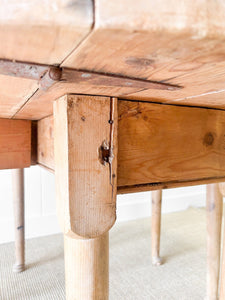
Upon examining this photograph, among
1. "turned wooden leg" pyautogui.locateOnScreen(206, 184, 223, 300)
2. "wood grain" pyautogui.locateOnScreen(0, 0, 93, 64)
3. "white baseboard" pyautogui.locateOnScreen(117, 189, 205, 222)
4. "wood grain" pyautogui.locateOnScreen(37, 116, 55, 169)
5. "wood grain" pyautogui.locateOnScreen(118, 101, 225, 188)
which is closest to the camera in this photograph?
"wood grain" pyautogui.locateOnScreen(0, 0, 93, 64)

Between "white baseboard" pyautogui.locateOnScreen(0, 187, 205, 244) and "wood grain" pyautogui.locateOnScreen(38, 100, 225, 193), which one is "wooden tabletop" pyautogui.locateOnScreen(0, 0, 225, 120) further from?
"white baseboard" pyautogui.locateOnScreen(0, 187, 205, 244)

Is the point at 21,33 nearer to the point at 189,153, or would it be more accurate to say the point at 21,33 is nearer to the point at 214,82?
the point at 214,82

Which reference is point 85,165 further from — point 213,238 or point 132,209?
point 132,209

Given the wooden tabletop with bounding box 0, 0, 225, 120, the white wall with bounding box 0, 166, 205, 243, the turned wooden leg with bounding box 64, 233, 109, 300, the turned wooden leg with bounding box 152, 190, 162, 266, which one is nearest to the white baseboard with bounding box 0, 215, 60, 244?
the white wall with bounding box 0, 166, 205, 243

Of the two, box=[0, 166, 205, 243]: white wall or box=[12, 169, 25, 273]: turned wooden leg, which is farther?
box=[0, 166, 205, 243]: white wall

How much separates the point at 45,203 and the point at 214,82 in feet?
4.73

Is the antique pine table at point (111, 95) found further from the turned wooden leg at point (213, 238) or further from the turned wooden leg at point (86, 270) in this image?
the turned wooden leg at point (213, 238)

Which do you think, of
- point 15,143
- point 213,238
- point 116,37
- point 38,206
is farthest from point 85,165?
point 38,206

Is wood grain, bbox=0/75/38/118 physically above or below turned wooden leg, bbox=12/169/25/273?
above

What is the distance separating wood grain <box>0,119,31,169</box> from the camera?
0.80 meters

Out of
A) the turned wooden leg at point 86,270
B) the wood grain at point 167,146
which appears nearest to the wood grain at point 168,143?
the wood grain at point 167,146

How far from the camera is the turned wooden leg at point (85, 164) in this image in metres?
0.36

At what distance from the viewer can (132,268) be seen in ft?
3.78

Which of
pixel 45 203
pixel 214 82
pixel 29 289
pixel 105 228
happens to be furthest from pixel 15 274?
pixel 214 82
